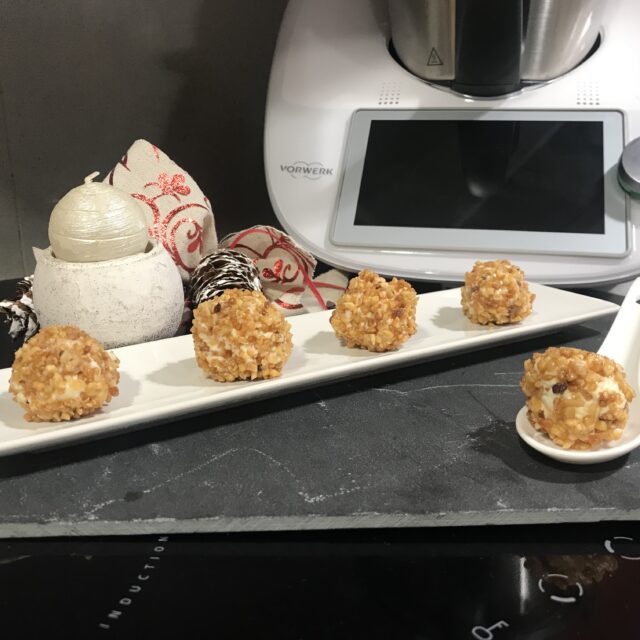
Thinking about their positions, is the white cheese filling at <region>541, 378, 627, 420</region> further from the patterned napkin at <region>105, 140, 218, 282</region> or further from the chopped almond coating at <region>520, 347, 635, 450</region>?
the patterned napkin at <region>105, 140, 218, 282</region>

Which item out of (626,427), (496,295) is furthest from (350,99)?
(626,427)

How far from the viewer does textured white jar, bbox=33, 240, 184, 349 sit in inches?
23.9

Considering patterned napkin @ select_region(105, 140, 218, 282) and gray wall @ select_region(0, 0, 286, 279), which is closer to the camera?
patterned napkin @ select_region(105, 140, 218, 282)

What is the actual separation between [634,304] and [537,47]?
15.8 inches

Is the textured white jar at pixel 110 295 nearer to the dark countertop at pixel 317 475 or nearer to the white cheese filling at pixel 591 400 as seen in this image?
the dark countertop at pixel 317 475

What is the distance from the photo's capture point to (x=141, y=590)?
40 centimetres

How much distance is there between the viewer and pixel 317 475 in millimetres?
477

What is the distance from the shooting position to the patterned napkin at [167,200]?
77 centimetres

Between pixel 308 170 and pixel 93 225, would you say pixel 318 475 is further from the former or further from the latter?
pixel 308 170

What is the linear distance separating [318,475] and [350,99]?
0.62 metres

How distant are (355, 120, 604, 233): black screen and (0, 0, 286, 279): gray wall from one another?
357mm

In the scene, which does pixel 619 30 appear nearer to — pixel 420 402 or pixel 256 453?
pixel 420 402

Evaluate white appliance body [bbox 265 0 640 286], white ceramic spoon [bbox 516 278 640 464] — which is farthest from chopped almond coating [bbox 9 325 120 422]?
white appliance body [bbox 265 0 640 286]

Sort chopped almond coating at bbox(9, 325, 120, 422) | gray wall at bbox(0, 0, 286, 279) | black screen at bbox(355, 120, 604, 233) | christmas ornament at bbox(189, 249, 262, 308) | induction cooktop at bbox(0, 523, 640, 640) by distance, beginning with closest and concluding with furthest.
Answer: induction cooktop at bbox(0, 523, 640, 640) → chopped almond coating at bbox(9, 325, 120, 422) → christmas ornament at bbox(189, 249, 262, 308) → black screen at bbox(355, 120, 604, 233) → gray wall at bbox(0, 0, 286, 279)
